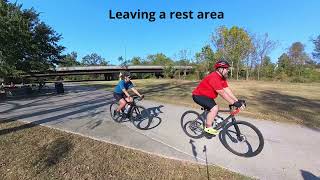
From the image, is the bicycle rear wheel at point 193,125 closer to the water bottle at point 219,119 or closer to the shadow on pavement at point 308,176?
the water bottle at point 219,119

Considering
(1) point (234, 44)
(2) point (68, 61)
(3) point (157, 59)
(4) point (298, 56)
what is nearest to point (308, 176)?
(2) point (68, 61)

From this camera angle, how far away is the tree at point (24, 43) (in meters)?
20.5

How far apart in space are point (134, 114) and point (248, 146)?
13.7 ft

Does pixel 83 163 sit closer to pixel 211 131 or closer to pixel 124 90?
pixel 211 131

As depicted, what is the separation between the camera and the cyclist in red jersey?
6.65m

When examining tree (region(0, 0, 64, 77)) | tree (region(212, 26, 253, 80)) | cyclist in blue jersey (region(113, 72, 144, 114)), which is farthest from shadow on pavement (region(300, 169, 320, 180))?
tree (region(212, 26, 253, 80))

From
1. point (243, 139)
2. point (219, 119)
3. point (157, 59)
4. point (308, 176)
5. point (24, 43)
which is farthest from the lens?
point (157, 59)

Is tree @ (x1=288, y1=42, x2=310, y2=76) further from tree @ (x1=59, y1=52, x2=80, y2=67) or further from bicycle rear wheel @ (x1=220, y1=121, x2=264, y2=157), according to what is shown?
bicycle rear wheel @ (x1=220, y1=121, x2=264, y2=157)

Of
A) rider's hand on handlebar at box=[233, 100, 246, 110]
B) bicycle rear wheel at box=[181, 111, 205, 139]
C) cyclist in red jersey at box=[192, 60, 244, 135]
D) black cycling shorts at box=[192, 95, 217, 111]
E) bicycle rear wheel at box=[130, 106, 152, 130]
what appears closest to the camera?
rider's hand on handlebar at box=[233, 100, 246, 110]

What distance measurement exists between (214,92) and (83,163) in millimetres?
3302

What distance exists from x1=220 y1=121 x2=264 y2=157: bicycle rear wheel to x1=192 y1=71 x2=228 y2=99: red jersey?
84 cm

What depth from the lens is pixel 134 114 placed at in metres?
9.73

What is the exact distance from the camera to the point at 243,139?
6.66 metres

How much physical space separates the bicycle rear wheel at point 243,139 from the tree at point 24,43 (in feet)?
59.0
